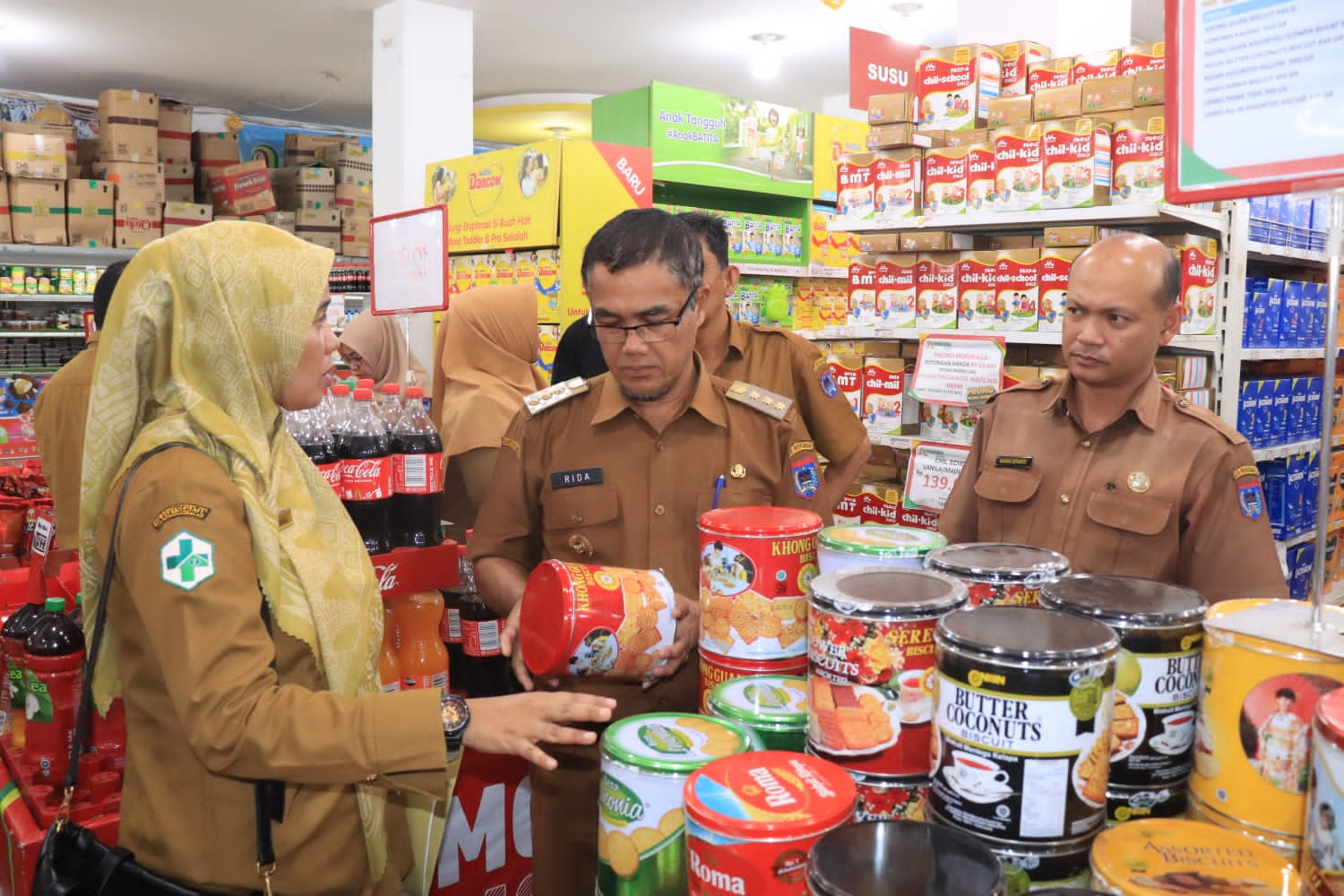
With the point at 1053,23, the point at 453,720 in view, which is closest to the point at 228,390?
the point at 453,720

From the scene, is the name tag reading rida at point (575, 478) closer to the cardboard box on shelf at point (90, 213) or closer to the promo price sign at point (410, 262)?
the promo price sign at point (410, 262)

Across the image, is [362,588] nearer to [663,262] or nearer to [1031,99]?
[663,262]

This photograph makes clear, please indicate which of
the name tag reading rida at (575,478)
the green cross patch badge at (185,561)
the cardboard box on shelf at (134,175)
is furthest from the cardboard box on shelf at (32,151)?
the green cross patch badge at (185,561)

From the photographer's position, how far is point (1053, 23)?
4.38m

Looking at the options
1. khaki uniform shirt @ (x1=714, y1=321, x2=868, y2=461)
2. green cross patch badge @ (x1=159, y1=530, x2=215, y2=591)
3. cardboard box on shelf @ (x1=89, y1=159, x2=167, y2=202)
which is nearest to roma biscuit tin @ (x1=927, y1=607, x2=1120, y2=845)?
green cross patch badge @ (x1=159, y1=530, x2=215, y2=591)

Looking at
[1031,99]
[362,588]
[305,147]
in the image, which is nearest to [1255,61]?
[362,588]

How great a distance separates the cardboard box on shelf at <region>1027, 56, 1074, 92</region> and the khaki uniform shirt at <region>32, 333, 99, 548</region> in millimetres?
3365

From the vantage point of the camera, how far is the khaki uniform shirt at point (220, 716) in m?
1.31

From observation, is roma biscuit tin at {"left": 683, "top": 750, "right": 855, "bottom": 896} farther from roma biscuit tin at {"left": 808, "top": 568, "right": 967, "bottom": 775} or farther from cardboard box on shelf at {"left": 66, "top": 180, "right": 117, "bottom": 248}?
cardboard box on shelf at {"left": 66, "top": 180, "right": 117, "bottom": 248}

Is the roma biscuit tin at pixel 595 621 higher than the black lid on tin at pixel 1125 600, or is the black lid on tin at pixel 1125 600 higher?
the black lid on tin at pixel 1125 600

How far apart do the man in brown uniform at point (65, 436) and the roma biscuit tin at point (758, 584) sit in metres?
2.78

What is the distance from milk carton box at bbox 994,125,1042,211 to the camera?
341cm

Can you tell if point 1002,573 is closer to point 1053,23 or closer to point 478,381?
point 478,381

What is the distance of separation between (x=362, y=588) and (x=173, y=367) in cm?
44
